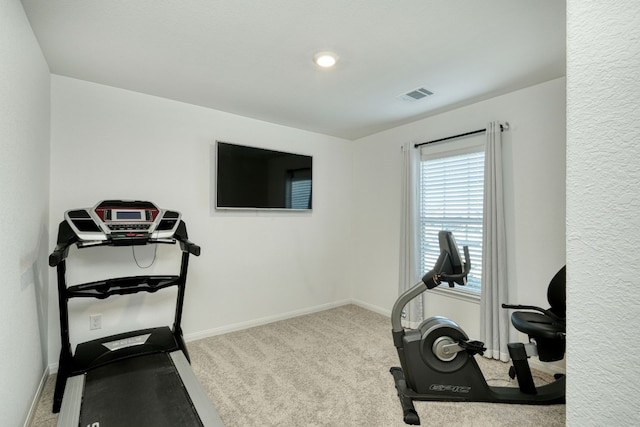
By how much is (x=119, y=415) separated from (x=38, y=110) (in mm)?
2029

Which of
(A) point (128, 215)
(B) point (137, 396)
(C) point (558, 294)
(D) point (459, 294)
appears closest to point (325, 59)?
(A) point (128, 215)

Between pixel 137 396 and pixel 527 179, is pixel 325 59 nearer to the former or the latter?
pixel 527 179

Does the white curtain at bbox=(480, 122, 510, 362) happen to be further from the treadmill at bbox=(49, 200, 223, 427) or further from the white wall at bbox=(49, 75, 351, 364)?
the treadmill at bbox=(49, 200, 223, 427)

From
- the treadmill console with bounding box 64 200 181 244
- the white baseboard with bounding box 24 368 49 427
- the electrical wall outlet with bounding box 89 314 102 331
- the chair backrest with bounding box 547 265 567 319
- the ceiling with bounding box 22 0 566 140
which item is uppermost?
the ceiling with bounding box 22 0 566 140

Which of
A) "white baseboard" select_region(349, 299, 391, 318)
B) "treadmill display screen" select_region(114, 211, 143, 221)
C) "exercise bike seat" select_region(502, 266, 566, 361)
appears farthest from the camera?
"white baseboard" select_region(349, 299, 391, 318)

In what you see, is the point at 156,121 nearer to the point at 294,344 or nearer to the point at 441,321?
the point at 294,344

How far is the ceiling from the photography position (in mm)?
1672

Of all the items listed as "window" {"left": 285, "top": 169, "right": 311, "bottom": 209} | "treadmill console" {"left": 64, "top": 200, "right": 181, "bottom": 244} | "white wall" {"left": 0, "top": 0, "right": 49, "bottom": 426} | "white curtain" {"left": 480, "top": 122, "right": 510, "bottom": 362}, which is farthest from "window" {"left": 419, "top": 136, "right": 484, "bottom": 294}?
"white wall" {"left": 0, "top": 0, "right": 49, "bottom": 426}

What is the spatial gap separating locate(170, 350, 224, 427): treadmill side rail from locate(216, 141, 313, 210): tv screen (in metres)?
1.51

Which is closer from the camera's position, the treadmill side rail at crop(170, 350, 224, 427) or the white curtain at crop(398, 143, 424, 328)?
the treadmill side rail at crop(170, 350, 224, 427)

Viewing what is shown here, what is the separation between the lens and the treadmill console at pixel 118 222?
2.09 meters

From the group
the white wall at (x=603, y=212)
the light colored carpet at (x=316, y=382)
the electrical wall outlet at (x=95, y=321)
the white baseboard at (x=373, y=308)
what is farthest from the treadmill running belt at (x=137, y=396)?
the white baseboard at (x=373, y=308)

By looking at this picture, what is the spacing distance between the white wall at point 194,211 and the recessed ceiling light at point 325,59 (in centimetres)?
149

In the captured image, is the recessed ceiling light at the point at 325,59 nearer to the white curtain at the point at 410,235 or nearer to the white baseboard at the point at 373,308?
the white curtain at the point at 410,235
